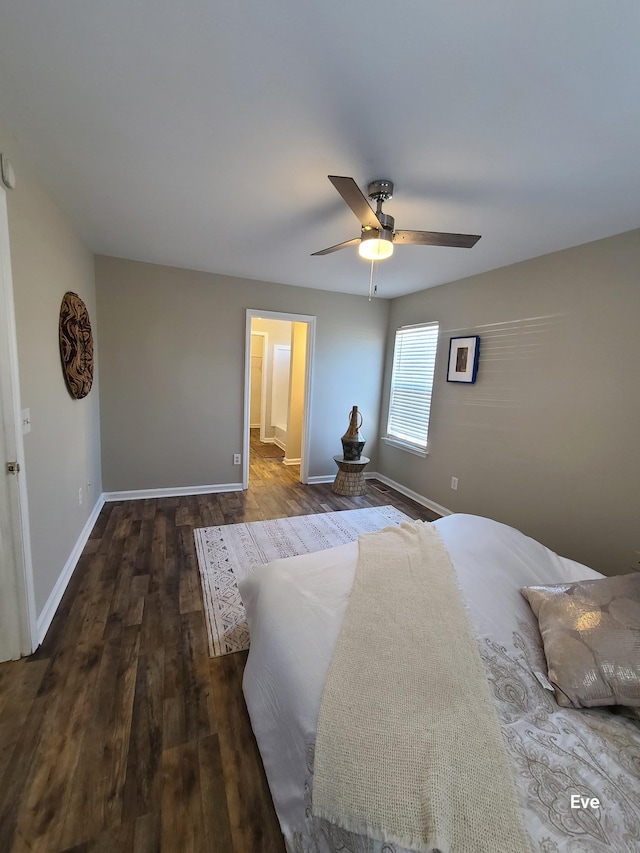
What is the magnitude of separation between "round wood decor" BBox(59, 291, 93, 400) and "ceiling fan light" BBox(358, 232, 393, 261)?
6.71 ft

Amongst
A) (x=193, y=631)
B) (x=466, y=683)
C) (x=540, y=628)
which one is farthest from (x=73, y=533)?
(x=540, y=628)

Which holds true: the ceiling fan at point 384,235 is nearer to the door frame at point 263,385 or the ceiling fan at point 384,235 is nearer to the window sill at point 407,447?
the window sill at point 407,447

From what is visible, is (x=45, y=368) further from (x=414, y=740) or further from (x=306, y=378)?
(x=306, y=378)

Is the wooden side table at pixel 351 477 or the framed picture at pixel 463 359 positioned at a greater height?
the framed picture at pixel 463 359

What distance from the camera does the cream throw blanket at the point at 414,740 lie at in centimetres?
Result: 71

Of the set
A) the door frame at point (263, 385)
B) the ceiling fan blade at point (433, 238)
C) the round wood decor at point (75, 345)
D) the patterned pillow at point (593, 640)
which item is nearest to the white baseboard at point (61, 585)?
the round wood decor at point (75, 345)

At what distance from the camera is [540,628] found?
124cm

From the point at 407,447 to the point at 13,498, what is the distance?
369 cm

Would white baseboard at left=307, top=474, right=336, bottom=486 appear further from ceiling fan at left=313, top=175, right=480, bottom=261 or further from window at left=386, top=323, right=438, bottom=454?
ceiling fan at left=313, top=175, right=480, bottom=261

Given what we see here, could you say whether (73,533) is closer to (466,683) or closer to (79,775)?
(79,775)

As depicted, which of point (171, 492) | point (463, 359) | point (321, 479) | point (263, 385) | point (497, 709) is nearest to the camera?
point (497, 709)

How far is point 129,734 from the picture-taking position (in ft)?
4.44

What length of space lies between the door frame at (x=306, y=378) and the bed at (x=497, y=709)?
263 centimetres

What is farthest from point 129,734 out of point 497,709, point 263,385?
point 263,385
